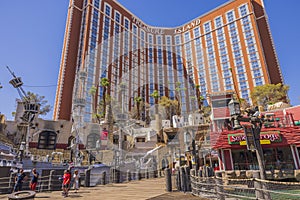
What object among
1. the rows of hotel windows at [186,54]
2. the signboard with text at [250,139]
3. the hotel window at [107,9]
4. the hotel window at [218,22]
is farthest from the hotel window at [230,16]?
the signboard with text at [250,139]

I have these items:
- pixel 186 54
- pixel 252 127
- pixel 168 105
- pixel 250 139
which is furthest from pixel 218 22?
pixel 252 127

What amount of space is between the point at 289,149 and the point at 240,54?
1888 inches

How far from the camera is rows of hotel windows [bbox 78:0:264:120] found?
2280 inches

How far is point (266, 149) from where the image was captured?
20562mm

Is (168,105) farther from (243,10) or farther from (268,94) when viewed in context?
(243,10)

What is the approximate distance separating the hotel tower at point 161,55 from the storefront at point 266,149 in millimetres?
28151

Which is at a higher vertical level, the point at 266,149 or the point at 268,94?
the point at 268,94

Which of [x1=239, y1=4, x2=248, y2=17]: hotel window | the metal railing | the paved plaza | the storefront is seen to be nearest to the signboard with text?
the metal railing

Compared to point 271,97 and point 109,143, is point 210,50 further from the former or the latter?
point 109,143

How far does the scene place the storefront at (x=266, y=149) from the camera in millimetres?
18688

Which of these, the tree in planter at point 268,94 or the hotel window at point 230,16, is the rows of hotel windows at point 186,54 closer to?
the hotel window at point 230,16

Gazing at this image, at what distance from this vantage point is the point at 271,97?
4388 cm

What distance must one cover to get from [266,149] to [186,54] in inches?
2278

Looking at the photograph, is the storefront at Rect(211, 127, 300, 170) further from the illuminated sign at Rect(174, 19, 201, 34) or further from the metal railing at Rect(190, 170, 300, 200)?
the illuminated sign at Rect(174, 19, 201, 34)
